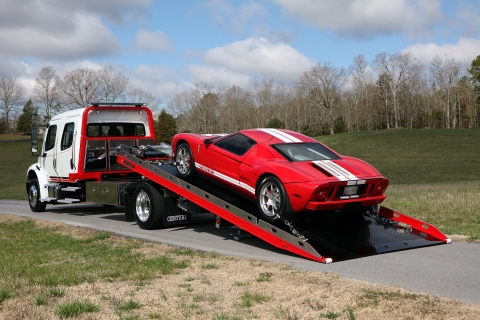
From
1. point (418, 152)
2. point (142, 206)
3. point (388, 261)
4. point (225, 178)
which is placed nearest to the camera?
point (388, 261)

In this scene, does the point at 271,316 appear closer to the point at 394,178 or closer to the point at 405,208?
the point at 405,208

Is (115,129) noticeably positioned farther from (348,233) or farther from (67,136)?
(348,233)

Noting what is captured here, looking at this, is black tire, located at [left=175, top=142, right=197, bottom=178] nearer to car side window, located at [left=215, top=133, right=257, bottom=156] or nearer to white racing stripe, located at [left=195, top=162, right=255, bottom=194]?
white racing stripe, located at [left=195, top=162, right=255, bottom=194]

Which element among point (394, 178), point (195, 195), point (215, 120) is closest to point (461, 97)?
point (215, 120)

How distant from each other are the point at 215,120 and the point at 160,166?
5525cm

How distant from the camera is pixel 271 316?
5289 mm

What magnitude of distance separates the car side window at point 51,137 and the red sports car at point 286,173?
6.19 m

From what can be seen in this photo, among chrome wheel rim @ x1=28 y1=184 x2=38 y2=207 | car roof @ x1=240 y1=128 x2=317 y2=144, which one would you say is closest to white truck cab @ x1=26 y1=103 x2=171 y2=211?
chrome wheel rim @ x1=28 y1=184 x2=38 y2=207

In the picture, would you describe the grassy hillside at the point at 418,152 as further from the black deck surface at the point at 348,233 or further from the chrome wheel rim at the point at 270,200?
the chrome wheel rim at the point at 270,200

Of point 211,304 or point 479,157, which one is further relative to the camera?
point 479,157

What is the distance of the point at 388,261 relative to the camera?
7855 millimetres

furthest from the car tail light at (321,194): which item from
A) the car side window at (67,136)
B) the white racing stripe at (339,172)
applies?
the car side window at (67,136)

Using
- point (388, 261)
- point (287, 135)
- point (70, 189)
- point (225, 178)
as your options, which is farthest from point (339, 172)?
point (70, 189)

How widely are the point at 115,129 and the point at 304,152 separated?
677 cm
